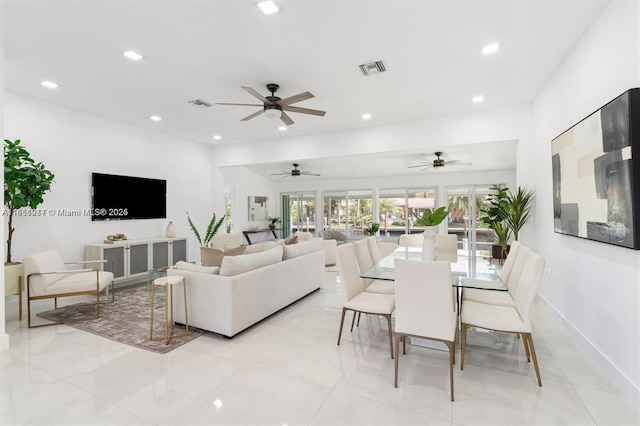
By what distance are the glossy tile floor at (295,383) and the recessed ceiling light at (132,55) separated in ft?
10.1

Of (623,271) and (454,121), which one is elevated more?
(454,121)

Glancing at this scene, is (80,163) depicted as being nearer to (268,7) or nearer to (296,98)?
(296,98)

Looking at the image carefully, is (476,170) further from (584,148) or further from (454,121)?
(584,148)

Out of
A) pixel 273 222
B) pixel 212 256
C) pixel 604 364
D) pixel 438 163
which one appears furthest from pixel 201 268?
pixel 273 222

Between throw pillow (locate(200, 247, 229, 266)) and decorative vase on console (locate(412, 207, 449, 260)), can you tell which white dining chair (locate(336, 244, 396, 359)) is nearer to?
decorative vase on console (locate(412, 207, 449, 260))

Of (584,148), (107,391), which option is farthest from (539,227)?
(107,391)

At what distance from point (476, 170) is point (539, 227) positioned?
16.9 feet

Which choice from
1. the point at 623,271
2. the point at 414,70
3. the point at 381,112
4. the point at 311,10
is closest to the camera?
the point at 623,271

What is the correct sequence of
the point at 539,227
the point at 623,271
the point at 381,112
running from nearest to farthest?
the point at 623,271, the point at 539,227, the point at 381,112

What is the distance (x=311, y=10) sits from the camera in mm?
2518

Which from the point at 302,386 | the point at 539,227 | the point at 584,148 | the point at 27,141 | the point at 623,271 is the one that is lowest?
the point at 302,386

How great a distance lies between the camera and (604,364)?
248cm

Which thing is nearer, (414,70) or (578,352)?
(578,352)

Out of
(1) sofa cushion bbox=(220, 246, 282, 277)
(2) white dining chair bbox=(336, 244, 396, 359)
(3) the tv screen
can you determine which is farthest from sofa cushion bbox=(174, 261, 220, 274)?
(3) the tv screen
